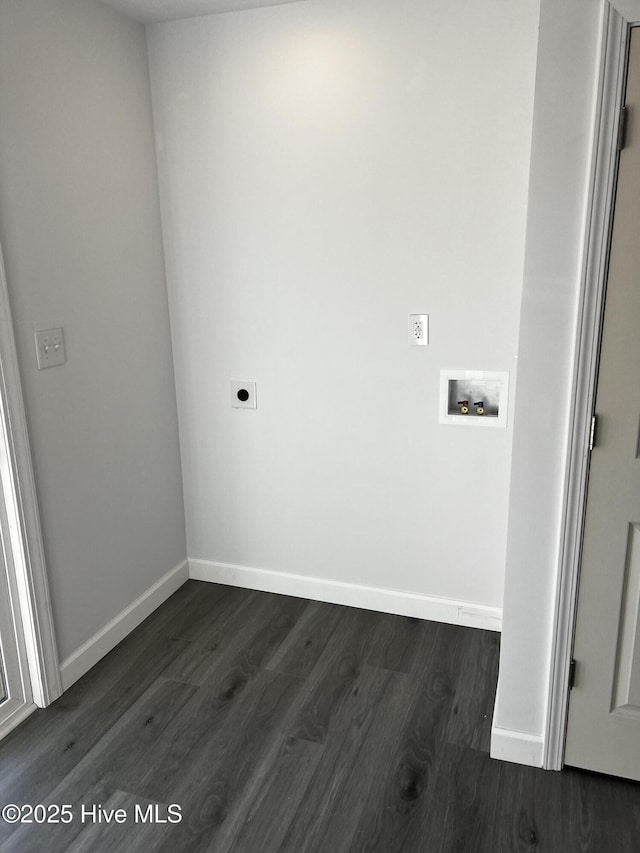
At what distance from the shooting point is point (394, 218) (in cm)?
249

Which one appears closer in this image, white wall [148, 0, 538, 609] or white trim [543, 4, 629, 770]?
white trim [543, 4, 629, 770]

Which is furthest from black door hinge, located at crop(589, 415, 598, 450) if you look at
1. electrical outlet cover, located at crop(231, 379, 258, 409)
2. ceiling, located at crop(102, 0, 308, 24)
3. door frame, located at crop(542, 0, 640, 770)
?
ceiling, located at crop(102, 0, 308, 24)

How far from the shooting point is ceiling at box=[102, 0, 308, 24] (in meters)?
2.40

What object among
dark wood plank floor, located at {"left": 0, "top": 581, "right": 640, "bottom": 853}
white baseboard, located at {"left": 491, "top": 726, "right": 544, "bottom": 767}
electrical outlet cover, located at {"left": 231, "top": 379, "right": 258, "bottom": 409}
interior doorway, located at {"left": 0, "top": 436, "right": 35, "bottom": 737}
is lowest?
dark wood plank floor, located at {"left": 0, "top": 581, "right": 640, "bottom": 853}

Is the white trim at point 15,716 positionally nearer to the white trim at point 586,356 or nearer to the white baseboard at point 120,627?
the white baseboard at point 120,627

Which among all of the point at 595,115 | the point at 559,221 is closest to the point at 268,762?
the point at 559,221

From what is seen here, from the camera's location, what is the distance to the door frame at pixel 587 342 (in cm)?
157

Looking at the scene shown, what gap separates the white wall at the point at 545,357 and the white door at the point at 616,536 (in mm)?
83

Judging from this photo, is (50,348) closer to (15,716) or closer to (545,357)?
(15,716)

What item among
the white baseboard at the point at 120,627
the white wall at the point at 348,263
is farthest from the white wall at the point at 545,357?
the white baseboard at the point at 120,627

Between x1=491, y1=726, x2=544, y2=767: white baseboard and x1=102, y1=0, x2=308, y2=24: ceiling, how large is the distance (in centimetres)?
262

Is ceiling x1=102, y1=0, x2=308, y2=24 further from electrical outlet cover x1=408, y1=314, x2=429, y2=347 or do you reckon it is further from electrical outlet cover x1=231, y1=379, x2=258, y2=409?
electrical outlet cover x1=231, y1=379, x2=258, y2=409

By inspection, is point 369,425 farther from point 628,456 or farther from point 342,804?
point 342,804

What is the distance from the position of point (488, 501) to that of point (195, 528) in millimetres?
1395
